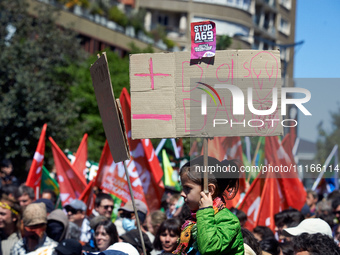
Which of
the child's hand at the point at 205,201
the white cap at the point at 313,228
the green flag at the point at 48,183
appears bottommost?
the green flag at the point at 48,183

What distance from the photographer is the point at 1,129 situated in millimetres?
16641

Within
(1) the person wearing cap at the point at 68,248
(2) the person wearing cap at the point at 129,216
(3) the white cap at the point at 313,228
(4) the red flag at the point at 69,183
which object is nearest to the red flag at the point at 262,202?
(2) the person wearing cap at the point at 129,216

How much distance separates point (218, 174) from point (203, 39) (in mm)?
893

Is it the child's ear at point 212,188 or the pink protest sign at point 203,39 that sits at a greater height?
the pink protest sign at point 203,39

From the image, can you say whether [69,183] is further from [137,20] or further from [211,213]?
[137,20]

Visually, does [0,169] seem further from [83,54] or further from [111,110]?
[83,54]

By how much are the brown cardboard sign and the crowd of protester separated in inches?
27.2

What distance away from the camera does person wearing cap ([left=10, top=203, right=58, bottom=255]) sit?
591cm

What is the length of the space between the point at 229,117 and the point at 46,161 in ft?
50.1

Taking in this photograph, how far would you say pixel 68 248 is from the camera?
5.21m

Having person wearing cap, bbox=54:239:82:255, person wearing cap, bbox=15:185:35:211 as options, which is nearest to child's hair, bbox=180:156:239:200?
person wearing cap, bbox=54:239:82:255

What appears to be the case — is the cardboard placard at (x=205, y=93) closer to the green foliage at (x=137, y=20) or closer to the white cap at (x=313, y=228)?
the white cap at (x=313, y=228)

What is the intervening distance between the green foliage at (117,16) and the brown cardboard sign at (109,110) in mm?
32858

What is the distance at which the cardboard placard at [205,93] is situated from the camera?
4.09m
